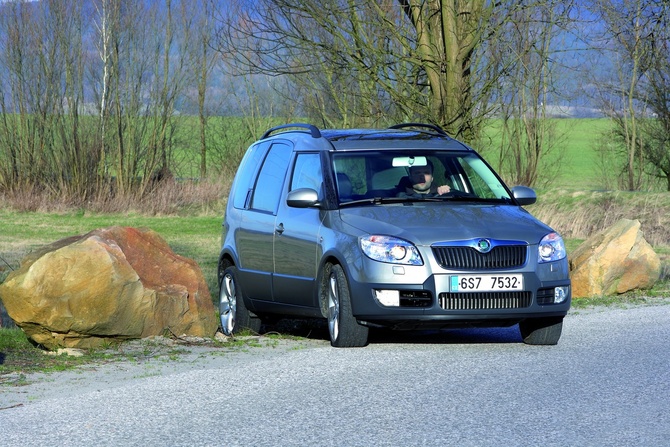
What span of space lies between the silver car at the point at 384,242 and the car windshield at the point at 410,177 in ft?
0.04

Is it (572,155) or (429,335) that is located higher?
(429,335)

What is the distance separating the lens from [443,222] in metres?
9.76

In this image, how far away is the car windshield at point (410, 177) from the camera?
10.6 m

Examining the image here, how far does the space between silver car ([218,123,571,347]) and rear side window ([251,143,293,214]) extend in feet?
0.06

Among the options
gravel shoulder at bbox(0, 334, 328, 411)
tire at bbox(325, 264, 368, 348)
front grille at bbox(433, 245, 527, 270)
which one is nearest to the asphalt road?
gravel shoulder at bbox(0, 334, 328, 411)

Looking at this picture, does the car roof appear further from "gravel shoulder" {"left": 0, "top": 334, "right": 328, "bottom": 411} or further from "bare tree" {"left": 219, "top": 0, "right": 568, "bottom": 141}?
"bare tree" {"left": 219, "top": 0, "right": 568, "bottom": 141}

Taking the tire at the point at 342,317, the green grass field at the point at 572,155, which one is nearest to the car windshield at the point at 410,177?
the tire at the point at 342,317

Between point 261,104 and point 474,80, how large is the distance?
74.1ft

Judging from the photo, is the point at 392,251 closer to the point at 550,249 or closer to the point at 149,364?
the point at 550,249

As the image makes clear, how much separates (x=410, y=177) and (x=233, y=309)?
252 cm

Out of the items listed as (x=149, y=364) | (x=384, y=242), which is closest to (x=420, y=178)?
(x=384, y=242)

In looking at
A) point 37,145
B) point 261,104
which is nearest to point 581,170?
point 261,104

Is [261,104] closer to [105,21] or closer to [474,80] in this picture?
[105,21]

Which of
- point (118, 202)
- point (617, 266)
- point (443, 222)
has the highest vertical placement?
point (443, 222)
